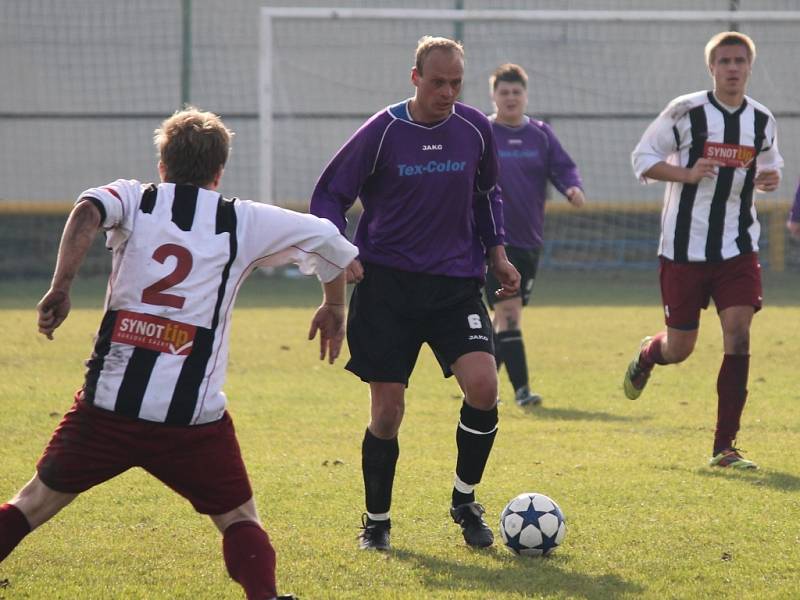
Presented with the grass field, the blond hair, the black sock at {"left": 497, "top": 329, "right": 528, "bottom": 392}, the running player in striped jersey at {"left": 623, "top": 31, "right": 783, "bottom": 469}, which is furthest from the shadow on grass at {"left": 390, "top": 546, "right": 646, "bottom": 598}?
the blond hair

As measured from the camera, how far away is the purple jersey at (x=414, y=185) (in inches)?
212

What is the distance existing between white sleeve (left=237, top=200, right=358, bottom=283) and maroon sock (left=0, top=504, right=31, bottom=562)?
1049 millimetres

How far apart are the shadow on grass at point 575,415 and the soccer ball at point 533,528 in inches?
129

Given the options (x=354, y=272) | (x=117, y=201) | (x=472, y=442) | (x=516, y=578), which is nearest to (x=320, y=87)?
(x=472, y=442)

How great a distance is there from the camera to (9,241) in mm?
18859

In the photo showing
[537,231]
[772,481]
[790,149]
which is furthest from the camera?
[790,149]

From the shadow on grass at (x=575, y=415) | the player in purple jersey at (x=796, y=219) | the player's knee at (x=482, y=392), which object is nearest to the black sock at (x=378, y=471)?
the player's knee at (x=482, y=392)

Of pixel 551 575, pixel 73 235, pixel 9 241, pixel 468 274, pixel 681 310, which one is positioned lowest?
pixel 9 241

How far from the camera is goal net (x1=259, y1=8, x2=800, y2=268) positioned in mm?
19547

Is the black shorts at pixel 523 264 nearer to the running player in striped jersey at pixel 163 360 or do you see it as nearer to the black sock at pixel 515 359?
the black sock at pixel 515 359

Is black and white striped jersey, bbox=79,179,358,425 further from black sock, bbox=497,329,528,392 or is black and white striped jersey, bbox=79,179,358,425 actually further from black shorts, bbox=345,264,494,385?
black sock, bbox=497,329,528,392

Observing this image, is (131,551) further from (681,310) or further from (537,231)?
(537,231)

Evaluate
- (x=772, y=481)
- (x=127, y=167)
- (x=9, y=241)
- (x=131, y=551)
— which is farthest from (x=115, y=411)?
(x=127, y=167)

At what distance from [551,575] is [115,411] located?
1807 millimetres
